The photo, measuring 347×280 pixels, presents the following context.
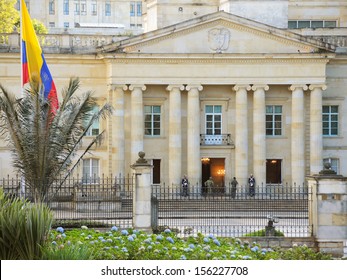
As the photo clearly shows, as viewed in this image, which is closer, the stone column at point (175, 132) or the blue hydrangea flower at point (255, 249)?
the blue hydrangea flower at point (255, 249)

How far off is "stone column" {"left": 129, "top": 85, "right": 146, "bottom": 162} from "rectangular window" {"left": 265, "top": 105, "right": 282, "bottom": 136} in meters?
6.77

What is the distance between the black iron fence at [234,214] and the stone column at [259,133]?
11.5ft

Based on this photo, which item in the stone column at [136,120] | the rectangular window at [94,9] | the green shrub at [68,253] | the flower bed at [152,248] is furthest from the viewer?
the rectangular window at [94,9]

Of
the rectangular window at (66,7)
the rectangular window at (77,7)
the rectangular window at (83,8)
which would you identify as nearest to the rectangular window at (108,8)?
the rectangular window at (83,8)

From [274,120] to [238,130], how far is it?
2.23 m

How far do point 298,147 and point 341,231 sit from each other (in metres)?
25.2

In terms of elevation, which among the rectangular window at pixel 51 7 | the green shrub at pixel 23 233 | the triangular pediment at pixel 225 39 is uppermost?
the rectangular window at pixel 51 7

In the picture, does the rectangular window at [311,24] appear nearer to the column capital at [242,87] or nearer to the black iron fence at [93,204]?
the column capital at [242,87]

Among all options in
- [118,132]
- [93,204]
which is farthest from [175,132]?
[93,204]

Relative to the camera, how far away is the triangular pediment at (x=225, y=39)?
216 feet

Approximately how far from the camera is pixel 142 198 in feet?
138

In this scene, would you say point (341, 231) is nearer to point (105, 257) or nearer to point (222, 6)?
point (105, 257)

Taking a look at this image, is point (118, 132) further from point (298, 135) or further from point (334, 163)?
point (334, 163)

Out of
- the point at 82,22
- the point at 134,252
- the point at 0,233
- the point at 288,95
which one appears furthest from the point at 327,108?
the point at 82,22
